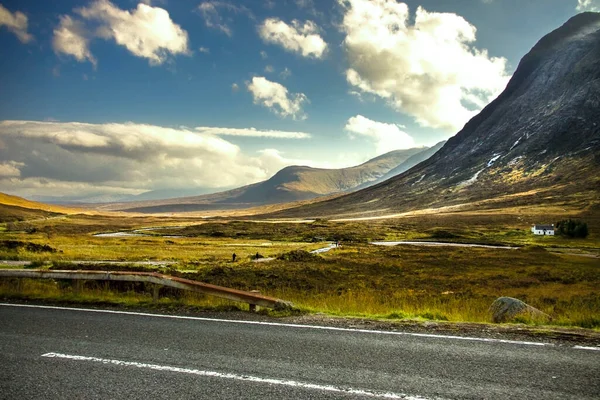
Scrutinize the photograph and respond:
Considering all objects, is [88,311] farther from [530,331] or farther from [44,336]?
[530,331]

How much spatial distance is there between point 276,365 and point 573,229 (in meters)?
117

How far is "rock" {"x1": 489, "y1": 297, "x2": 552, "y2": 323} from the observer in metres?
11.4

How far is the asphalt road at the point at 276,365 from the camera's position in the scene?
18.7ft

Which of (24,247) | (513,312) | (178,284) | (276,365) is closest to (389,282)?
(513,312)

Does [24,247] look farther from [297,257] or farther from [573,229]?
[573,229]

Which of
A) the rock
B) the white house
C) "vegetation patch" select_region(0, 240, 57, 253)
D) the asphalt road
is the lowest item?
the white house

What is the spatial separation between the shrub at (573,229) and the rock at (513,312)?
106680 millimetres

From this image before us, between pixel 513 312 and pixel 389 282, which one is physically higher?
pixel 513 312

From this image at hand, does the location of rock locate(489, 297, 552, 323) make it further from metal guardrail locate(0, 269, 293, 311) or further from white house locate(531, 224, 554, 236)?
white house locate(531, 224, 554, 236)

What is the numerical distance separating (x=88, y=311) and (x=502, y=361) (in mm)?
11170

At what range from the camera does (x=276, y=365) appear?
22.3ft

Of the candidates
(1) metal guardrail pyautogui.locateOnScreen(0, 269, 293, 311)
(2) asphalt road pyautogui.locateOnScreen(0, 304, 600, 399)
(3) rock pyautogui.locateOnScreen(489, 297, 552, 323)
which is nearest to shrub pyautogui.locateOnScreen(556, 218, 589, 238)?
(3) rock pyautogui.locateOnScreen(489, 297, 552, 323)

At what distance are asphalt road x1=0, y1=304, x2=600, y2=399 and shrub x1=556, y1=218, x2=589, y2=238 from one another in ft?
367

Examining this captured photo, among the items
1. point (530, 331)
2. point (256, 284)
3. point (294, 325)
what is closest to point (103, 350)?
point (294, 325)
